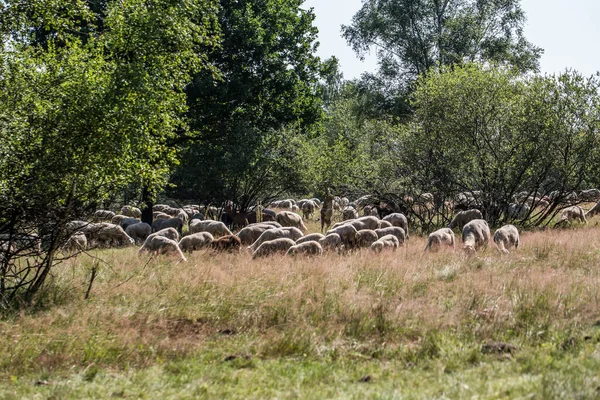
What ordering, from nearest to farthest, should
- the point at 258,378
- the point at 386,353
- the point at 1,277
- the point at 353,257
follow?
the point at 258,378
the point at 386,353
the point at 1,277
the point at 353,257

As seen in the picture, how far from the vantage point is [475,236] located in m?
17.6

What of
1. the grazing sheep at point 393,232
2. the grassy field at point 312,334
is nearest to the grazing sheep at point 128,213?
the grazing sheep at point 393,232

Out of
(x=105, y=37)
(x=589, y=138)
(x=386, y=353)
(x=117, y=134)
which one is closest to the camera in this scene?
(x=386, y=353)

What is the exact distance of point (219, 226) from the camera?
24594mm

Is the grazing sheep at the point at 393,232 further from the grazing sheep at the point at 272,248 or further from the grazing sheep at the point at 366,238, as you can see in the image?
the grazing sheep at the point at 272,248

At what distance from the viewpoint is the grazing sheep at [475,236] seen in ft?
54.9

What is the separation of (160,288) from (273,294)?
2482mm

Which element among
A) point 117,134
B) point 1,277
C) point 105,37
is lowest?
point 1,277

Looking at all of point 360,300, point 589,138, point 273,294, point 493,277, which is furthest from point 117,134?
point 589,138

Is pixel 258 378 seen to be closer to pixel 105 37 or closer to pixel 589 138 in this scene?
pixel 105 37

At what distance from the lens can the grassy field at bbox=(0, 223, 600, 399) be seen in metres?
7.32

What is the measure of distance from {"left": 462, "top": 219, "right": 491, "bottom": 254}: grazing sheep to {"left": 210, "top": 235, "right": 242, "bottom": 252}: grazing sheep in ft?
24.7

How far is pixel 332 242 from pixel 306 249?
1.96 m

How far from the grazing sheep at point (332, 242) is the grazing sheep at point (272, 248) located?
1.17 meters
